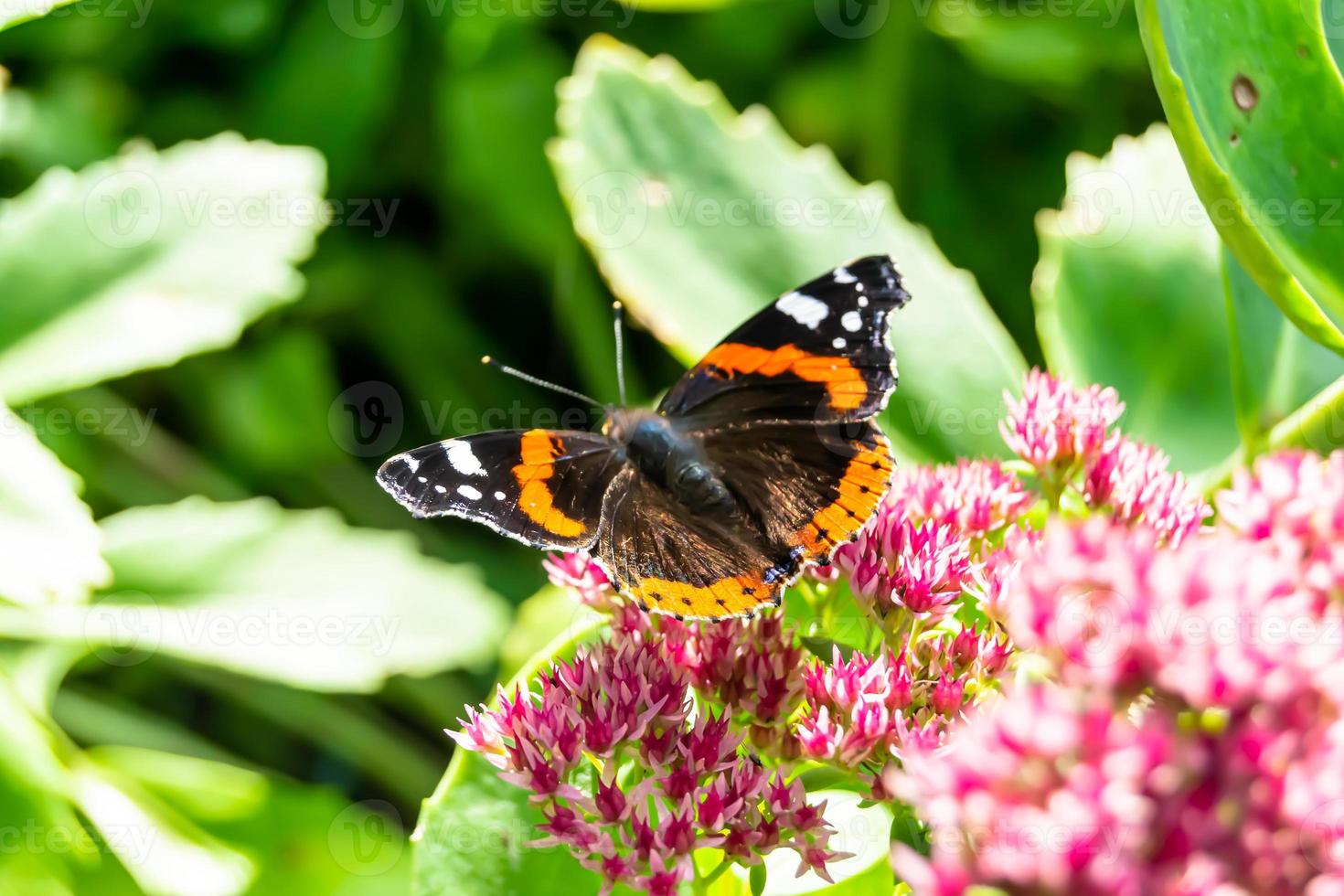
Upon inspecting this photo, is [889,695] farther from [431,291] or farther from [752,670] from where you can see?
[431,291]

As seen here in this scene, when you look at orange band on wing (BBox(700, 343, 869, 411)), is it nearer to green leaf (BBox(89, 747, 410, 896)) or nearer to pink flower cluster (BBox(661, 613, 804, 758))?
pink flower cluster (BBox(661, 613, 804, 758))

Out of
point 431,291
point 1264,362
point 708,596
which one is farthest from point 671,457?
point 431,291

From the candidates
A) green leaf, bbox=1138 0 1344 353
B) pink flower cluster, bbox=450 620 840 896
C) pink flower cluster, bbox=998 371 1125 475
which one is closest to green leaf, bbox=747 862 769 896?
pink flower cluster, bbox=450 620 840 896

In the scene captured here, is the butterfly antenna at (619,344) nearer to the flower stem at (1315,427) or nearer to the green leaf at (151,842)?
the flower stem at (1315,427)

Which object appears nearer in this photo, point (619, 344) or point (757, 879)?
point (757, 879)

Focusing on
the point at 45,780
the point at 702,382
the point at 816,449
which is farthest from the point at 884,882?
the point at 45,780

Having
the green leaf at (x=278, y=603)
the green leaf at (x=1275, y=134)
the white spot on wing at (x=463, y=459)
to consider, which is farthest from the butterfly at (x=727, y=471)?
the green leaf at (x=278, y=603)

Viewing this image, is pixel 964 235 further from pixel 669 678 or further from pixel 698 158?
pixel 669 678
